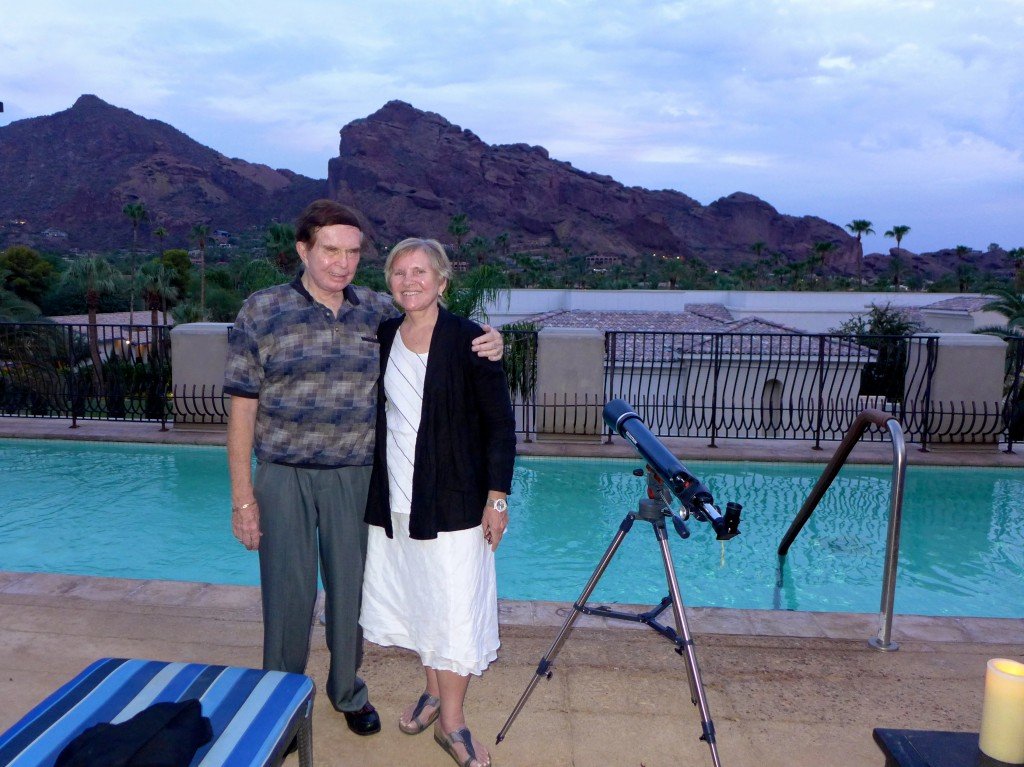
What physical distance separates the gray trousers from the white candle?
1862 millimetres

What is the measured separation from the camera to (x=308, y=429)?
261 cm

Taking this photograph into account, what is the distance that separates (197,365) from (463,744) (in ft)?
23.5

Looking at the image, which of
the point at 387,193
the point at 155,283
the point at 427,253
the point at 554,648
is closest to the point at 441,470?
the point at 427,253

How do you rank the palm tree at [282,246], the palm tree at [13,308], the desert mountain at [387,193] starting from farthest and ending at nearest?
the desert mountain at [387,193] → the palm tree at [282,246] → the palm tree at [13,308]

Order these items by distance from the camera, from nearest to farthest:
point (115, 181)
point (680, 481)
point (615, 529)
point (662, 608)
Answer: point (680, 481), point (662, 608), point (615, 529), point (115, 181)

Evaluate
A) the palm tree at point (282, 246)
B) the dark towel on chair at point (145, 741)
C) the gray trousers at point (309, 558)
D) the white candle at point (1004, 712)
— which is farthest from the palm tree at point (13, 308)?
the white candle at point (1004, 712)

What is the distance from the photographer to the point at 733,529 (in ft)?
7.54

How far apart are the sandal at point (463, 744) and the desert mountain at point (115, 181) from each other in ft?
270

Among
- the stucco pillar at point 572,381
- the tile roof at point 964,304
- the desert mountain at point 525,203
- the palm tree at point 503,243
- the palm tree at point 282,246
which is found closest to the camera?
the stucco pillar at point 572,381

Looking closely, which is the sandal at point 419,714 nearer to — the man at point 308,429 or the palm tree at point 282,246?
the man at point 308,429

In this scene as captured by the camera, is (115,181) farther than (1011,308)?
Yes

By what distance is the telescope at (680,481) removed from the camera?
231cm

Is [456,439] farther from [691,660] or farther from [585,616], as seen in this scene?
[585,616]

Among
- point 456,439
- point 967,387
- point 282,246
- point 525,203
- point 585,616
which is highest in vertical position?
point 525,203
